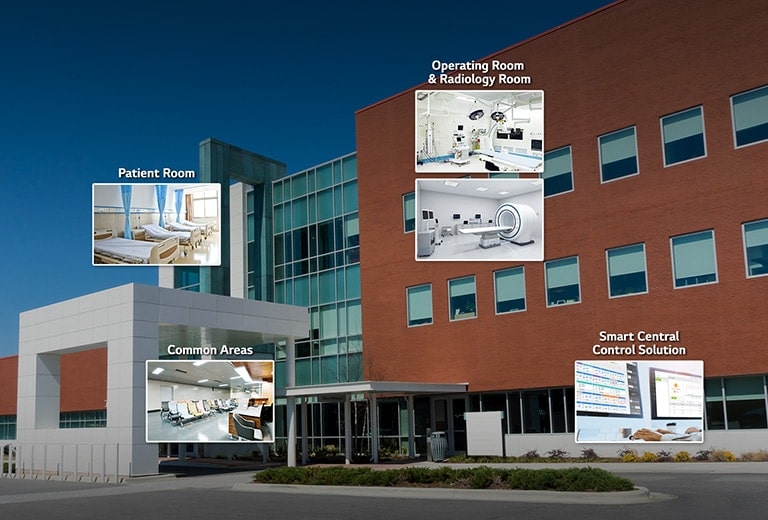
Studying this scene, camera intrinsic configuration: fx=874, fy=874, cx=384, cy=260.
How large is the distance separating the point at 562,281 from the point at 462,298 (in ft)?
15.6

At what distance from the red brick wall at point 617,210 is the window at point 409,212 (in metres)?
0.32

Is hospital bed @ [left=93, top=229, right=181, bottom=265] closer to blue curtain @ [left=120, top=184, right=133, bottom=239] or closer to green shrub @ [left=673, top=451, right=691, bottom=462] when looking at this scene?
blue curtain @ [left=120, top=184, right=133, bottom=239]

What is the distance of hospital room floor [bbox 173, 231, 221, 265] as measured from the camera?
29.5 meters

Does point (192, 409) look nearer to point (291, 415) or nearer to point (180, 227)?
point (180, 227)

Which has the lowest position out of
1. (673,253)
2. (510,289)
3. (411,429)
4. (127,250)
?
(411,429)

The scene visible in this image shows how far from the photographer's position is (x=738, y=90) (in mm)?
27359

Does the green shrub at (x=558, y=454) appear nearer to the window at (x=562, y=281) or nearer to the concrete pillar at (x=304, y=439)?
the window at (x=562, y=281)

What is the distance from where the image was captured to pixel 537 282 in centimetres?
3256

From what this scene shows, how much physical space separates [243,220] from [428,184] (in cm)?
1572

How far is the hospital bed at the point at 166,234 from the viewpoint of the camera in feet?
88.1

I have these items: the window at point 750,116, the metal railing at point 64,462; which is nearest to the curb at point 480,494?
the metal railing at point 64,462

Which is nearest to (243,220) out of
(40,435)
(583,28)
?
(40,435)

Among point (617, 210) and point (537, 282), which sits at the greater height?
point (617, 210)

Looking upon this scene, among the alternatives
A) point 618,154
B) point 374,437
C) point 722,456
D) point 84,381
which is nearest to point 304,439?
point 374,437
